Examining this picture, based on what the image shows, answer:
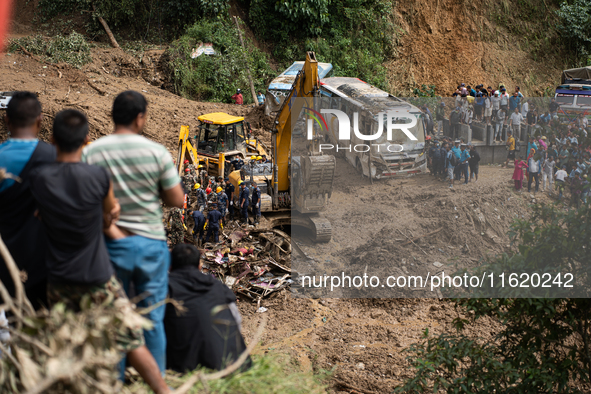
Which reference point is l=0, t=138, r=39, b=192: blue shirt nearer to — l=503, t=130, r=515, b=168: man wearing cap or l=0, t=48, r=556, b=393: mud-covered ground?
l=0, t=48, r=556, b=393: mud-covered ground

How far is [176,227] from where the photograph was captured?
12.0m

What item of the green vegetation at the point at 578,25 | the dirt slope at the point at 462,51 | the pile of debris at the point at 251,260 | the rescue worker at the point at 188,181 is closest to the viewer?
the pile of debris at the point at 251,260

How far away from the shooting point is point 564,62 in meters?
30.0

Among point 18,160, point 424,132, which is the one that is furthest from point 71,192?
point 424,132

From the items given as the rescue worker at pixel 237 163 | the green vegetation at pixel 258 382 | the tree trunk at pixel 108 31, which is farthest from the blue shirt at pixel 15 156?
the tree trunk at pixel 108 31

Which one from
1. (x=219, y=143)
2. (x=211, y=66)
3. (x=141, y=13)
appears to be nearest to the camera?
(x=219, y=143)

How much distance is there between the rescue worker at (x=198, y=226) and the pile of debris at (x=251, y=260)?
9.7 inches

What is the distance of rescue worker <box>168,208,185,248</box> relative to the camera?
39.1ft

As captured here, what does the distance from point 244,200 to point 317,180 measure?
6.08 ft

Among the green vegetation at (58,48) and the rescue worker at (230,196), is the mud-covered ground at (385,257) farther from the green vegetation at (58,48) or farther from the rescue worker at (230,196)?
the green vegetation at (58,48)

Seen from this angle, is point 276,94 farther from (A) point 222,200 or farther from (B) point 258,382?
(B) point 258,382

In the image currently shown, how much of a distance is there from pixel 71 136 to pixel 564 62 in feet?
105

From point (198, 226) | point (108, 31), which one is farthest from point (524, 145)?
point (108, 31)

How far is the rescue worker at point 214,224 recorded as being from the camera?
12.0m
